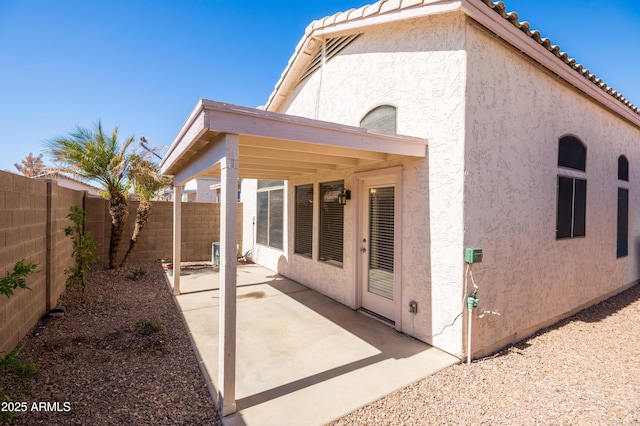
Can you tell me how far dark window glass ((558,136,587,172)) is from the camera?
18.9 ft

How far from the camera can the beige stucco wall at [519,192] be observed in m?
4.23

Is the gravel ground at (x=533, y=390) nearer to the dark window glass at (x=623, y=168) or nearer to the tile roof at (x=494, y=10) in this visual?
the tile roof at (x=494, y=10)

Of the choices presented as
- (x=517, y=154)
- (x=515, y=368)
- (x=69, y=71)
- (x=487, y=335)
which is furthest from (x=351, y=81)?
(x=69, y=71)

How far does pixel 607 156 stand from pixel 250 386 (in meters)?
9.59

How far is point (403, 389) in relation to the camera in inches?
133

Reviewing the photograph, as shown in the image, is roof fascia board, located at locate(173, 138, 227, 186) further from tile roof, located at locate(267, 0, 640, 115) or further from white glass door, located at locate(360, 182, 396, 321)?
tile roof, located at locate(267, 0, 640, 115)

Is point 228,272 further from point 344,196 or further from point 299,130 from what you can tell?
point 344,196

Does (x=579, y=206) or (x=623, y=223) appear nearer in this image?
(x=579, y=206)

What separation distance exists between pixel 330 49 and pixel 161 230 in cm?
869

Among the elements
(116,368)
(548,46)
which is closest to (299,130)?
(116,368)

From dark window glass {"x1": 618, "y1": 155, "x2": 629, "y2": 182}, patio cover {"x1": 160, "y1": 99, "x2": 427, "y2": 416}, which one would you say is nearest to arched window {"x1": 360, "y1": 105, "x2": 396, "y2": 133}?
patio cover {"x1": 160, "y1": 99, "x2": 427, "y2": 416}

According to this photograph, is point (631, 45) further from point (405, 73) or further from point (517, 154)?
point (405, 73)

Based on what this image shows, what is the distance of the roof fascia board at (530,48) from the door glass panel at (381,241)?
2818 mm

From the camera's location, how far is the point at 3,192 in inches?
143
